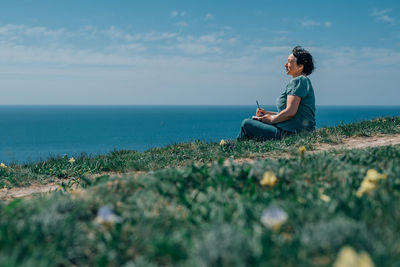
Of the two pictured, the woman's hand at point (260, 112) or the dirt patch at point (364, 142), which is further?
the woman's hand at point (260, 112)

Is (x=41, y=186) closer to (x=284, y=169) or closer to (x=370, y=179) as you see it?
(x=284, y=169)

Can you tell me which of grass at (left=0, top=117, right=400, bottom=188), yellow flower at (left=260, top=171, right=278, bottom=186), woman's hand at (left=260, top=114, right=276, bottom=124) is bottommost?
grass at (left=0, top=117, right=400, bottom=188)

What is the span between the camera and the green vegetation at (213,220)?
2.08m

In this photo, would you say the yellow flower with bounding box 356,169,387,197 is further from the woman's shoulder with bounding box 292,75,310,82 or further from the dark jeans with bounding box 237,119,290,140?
the dark jeans with bounding box 237,119,290,140

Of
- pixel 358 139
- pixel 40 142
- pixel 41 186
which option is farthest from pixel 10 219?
pixel 40 142

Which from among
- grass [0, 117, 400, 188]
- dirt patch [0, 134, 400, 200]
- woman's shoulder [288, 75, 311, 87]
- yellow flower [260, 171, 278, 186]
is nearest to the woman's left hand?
grass [0, 117, 400, 188]

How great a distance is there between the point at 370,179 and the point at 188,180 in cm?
166

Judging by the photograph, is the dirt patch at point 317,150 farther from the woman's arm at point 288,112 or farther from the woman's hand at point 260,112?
the woman's hand at point 260,112

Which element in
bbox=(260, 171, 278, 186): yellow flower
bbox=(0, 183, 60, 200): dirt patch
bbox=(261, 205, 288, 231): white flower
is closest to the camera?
bbox=(261, 205, 288, 231): white flower

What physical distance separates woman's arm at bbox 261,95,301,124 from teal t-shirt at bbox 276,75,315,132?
12cm

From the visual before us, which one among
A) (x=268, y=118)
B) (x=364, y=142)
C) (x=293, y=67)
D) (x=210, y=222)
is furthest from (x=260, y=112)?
(x=210, y=222)

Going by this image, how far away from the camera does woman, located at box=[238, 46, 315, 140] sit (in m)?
8.33

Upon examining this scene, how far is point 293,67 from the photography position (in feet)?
28.4

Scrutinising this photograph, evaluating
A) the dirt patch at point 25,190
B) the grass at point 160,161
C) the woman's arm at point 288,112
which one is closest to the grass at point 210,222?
the dirt patch at point 25,190
